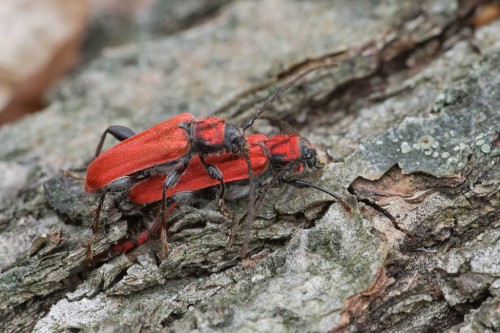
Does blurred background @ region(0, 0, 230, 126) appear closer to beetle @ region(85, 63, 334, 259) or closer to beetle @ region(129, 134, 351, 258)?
beetle @ region(85, 63, 334, 259)

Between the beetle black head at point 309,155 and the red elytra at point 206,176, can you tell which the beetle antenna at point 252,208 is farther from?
the red elytra at point 206,176

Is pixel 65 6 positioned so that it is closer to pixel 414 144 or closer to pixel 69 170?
pixel 69 170

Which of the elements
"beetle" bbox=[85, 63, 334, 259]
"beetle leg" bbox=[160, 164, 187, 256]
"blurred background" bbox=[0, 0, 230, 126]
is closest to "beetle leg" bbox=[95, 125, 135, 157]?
"beetle" bbox=[85, 63, 334, 259]

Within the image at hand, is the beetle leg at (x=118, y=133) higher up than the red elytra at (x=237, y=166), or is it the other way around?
the beetle leg at (x=118, y=133)

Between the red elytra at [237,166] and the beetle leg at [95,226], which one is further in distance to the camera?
the red elytra at [237,166]

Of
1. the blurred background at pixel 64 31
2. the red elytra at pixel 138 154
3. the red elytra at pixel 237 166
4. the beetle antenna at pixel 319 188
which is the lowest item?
the beetle antenna at pixel 319 188

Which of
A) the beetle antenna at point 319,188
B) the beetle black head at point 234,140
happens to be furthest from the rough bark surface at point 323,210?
the beetle black head at point 234,140

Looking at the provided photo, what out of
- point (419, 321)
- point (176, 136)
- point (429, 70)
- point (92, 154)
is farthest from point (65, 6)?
point (419, 321)
